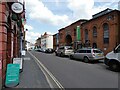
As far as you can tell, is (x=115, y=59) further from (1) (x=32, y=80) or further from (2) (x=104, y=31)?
(2) (x=104, y=31)

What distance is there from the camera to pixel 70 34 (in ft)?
151

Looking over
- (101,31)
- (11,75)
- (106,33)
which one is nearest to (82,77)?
(11,75)

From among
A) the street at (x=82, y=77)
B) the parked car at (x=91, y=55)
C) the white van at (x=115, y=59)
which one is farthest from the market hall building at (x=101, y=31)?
the street at (x=82, y=77)

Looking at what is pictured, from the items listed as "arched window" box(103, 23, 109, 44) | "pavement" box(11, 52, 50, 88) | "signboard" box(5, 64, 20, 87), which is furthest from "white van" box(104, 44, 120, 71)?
"arched window" box(103, 23, 109, 44)

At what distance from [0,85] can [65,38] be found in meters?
44.2

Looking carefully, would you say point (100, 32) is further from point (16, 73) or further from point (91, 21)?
point (16, 73)

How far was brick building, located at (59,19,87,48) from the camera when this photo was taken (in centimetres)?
4116

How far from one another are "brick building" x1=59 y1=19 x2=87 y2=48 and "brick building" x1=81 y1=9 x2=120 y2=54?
18.1 feet

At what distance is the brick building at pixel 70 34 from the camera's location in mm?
41156

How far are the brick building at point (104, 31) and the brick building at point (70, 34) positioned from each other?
5513mm

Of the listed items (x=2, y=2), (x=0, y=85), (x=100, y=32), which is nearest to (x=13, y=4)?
(x=2, y=2)

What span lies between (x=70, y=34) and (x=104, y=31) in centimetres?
1797

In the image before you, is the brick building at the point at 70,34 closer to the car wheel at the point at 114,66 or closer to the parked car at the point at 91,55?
the parked car at the point at 91,55

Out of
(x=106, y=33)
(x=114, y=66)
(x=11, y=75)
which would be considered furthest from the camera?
(x=106, y=33)
